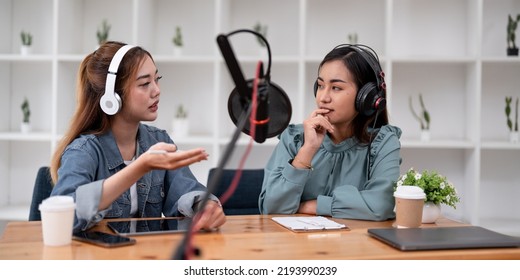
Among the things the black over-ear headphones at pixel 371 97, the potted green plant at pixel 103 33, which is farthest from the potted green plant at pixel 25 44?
the black over-ear headphones at pixel 371 97

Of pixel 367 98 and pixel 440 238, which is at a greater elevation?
pixel 367 98

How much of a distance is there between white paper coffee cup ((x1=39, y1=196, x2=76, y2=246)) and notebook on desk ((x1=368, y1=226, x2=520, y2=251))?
0.79 m

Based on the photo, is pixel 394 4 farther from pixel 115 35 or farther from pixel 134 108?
pixel 134 108

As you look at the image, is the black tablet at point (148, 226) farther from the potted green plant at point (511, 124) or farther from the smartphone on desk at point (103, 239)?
the potted green plant at point (511, 124)

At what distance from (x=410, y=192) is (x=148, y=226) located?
0.78m

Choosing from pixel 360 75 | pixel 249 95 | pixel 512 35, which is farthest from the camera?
pixel 512 35

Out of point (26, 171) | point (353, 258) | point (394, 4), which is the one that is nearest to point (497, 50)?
point (394, 4)

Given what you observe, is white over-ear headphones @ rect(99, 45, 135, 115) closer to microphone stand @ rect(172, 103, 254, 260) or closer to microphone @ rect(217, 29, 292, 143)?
microphone @ rect(217, 29, 292, 143)

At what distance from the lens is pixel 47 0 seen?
12.4 feet

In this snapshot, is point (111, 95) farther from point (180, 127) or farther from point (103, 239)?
point (180, 127)

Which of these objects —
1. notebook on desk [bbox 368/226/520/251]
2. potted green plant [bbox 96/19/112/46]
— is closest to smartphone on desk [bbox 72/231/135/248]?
notebook on desk [bbox 368/226/520/251]

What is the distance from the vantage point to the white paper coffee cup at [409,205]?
1.61m

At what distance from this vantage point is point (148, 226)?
1583mm

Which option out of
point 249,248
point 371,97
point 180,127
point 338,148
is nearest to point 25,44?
point 180,127
